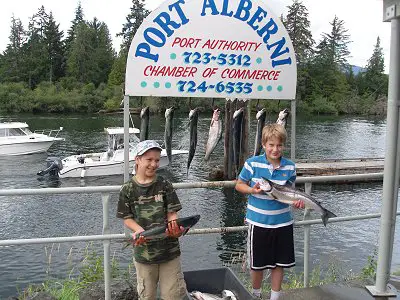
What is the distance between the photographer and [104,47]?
95.2 m

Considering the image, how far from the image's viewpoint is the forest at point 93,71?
7150 cm

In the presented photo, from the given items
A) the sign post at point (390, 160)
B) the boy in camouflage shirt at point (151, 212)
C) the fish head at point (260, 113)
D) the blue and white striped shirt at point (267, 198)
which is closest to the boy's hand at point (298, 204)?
the blue and white striped shirt at point (267, 198)

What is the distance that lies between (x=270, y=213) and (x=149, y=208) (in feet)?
3.42

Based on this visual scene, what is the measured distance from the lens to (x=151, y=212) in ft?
11.3

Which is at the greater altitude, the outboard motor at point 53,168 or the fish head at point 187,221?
the fish head at point 187,221

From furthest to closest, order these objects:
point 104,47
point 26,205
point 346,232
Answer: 1. point 104,47
2. point 26,205
3. point 346,232

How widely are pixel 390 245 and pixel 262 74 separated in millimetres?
2056

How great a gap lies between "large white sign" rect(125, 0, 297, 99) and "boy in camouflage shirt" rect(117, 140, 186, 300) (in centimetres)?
101

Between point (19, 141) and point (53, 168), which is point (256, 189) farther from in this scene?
point (19, 141)

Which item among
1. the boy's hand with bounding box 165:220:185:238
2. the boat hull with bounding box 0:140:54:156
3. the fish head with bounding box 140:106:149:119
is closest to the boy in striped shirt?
the boy's hand with bounding box 165:220:185:238

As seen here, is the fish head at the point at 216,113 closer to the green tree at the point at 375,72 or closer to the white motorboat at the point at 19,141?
the white motorboat at the point at 19,141

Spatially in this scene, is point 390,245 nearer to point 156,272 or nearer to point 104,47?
point 156,272

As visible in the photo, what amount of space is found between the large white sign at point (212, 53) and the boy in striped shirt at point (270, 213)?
0.93 m

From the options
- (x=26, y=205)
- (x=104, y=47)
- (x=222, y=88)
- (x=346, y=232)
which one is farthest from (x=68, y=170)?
(x=104, y=47)
